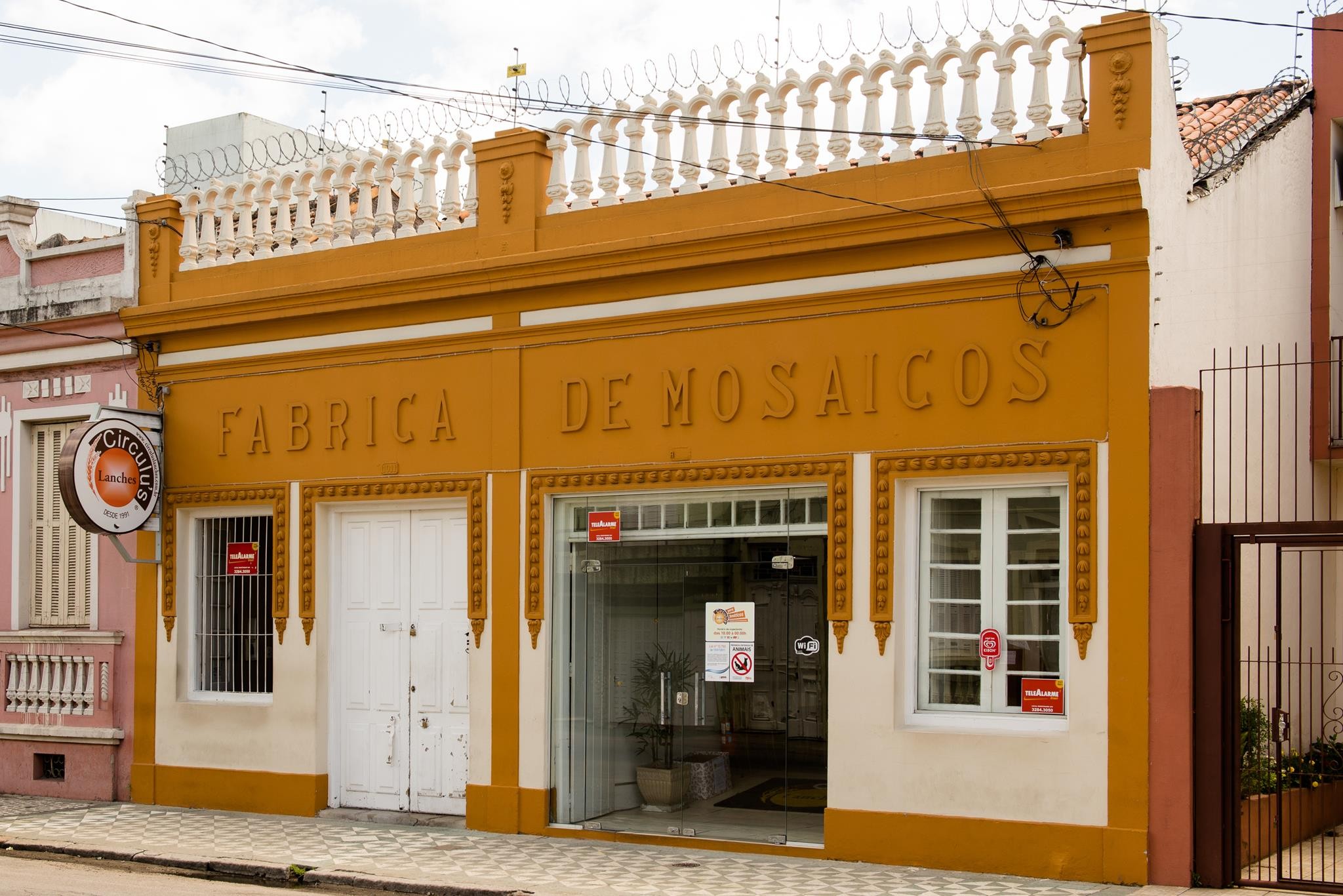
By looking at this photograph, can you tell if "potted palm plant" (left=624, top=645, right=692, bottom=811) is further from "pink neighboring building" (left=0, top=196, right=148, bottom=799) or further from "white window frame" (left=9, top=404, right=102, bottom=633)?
"white window frame" (left=9, top=404, right=102, bottom=633)

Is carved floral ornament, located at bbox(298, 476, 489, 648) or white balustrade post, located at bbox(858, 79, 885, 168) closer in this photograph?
white balustrade post, located at bbox(858, 79, 885, 168)

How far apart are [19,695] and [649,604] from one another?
714 cm

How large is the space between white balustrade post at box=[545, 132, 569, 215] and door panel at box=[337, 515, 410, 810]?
9.98 ft

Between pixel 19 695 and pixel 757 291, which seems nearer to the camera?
pixel 757 291

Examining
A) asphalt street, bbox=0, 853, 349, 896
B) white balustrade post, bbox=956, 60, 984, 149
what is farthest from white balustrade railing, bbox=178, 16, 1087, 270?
asphalt street, bbox=0, 853, 349, 896

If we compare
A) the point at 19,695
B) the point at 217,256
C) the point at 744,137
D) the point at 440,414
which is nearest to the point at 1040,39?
the point at 744,137

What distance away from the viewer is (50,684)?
1481 cm

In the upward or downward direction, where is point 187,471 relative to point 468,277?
downward

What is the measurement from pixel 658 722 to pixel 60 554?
6.85 meters

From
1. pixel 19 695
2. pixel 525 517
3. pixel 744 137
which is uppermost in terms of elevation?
pixel 744 137

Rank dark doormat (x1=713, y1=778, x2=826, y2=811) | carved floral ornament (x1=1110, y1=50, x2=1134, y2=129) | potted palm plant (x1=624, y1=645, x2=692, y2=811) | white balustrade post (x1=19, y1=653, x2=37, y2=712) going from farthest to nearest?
white balustrade post (x1=19, y1=653, x2=37, y2=712) → potted palm plant (x1=624, y1=645, x2=692, y2=811) → dark doormat (x1=713, y1=778, x2=826, y2=811) → carved floral ornament (x1=1110, y1=50, x2=1134, y2=129)

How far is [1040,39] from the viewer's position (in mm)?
10188

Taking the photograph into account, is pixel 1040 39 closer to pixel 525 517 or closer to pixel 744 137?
pixel 744 137

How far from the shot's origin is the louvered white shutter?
14.8 metres
